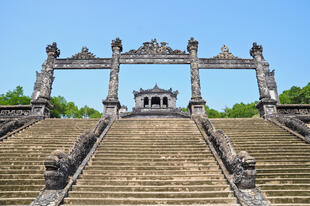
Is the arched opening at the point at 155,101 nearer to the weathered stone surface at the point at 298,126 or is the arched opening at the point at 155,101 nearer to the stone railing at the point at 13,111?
the stone railing at the point at 13,111

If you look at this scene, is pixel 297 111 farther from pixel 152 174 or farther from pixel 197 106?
pixel 152 174

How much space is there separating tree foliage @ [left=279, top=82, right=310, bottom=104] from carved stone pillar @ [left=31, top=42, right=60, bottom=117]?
33.8 metres

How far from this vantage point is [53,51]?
1381 cm

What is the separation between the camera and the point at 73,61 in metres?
13.7

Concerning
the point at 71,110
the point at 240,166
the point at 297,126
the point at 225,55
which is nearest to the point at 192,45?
the point at 225,55

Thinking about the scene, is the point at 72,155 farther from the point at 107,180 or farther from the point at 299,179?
the point at 299,179

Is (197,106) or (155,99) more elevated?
(155,99)

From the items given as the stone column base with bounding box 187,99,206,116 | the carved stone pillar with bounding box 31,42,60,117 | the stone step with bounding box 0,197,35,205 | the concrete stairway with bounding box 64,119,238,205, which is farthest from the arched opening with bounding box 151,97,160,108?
the stone step with bounding box 0,197,35,205

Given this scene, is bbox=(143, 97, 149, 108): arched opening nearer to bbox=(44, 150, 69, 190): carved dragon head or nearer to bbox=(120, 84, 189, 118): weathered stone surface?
bbox=(120, 84, 189, 118): weathered stone surface

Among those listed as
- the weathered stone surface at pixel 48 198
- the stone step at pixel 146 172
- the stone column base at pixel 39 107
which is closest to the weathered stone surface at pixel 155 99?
the stone column base at pixel 39 107

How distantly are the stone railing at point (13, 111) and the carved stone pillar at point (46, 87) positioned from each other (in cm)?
46

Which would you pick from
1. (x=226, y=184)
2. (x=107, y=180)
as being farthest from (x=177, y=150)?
(x=107, y=180)

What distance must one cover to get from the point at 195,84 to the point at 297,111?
592 cm

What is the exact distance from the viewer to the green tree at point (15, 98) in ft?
96.1
